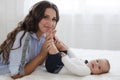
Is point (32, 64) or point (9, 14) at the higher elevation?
point (9, 14)

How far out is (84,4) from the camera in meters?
2.92

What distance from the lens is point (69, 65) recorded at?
139 centimetres

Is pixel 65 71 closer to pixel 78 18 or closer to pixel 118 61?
pixel 118 61

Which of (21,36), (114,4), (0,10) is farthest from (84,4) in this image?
(21,36)

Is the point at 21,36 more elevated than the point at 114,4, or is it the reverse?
the point at 114,4

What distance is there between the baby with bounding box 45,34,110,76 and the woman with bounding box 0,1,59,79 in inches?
2.1

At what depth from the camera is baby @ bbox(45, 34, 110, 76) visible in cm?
140

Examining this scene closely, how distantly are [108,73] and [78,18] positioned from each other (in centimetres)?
156

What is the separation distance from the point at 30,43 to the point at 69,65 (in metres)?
0.28

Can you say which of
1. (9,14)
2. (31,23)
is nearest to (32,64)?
(31,23)

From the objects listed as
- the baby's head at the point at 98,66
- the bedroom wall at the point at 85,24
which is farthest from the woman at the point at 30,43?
the bedroom wall at the point at 85,24

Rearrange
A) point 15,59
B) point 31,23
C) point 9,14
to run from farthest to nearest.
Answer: point 9,14 < point 31,23 < point 15,59

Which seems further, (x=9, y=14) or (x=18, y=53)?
(x=9, y=14)

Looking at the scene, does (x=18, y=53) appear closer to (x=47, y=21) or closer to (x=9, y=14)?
(x=47, y=21)
